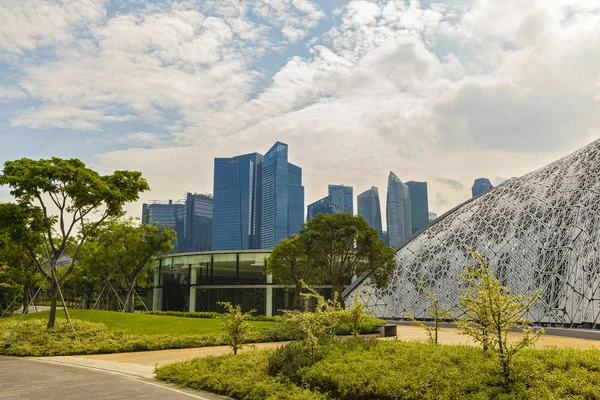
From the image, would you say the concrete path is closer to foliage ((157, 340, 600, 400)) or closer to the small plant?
foliage ((157, 340, 600, 400))

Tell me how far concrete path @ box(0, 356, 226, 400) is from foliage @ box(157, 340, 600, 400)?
3.08 ft

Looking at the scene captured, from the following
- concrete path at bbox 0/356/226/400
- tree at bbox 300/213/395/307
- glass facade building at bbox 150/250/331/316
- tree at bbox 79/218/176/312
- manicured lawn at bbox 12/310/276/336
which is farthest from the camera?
glass facade building at bbox 150/250/331/316

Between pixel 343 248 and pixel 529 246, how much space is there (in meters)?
14.1

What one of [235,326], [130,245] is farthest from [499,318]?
[130,245]

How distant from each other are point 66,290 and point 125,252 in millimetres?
34960

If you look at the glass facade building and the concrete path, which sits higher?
the glass facade building

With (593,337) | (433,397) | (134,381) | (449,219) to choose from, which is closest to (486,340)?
(433,397)

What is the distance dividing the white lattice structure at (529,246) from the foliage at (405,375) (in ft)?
45.7

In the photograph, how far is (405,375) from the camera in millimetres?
11352

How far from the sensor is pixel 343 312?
16516 millimetres

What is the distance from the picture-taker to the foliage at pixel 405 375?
32.9 feet

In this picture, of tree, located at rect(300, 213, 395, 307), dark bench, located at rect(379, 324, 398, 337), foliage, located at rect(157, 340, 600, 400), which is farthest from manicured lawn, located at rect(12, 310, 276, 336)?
foliage, located at rect(157, 340, 600, 400)

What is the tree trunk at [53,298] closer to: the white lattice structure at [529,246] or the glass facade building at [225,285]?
the white lattice structure at [529,246]

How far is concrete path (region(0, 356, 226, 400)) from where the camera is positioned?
38.7 feet
